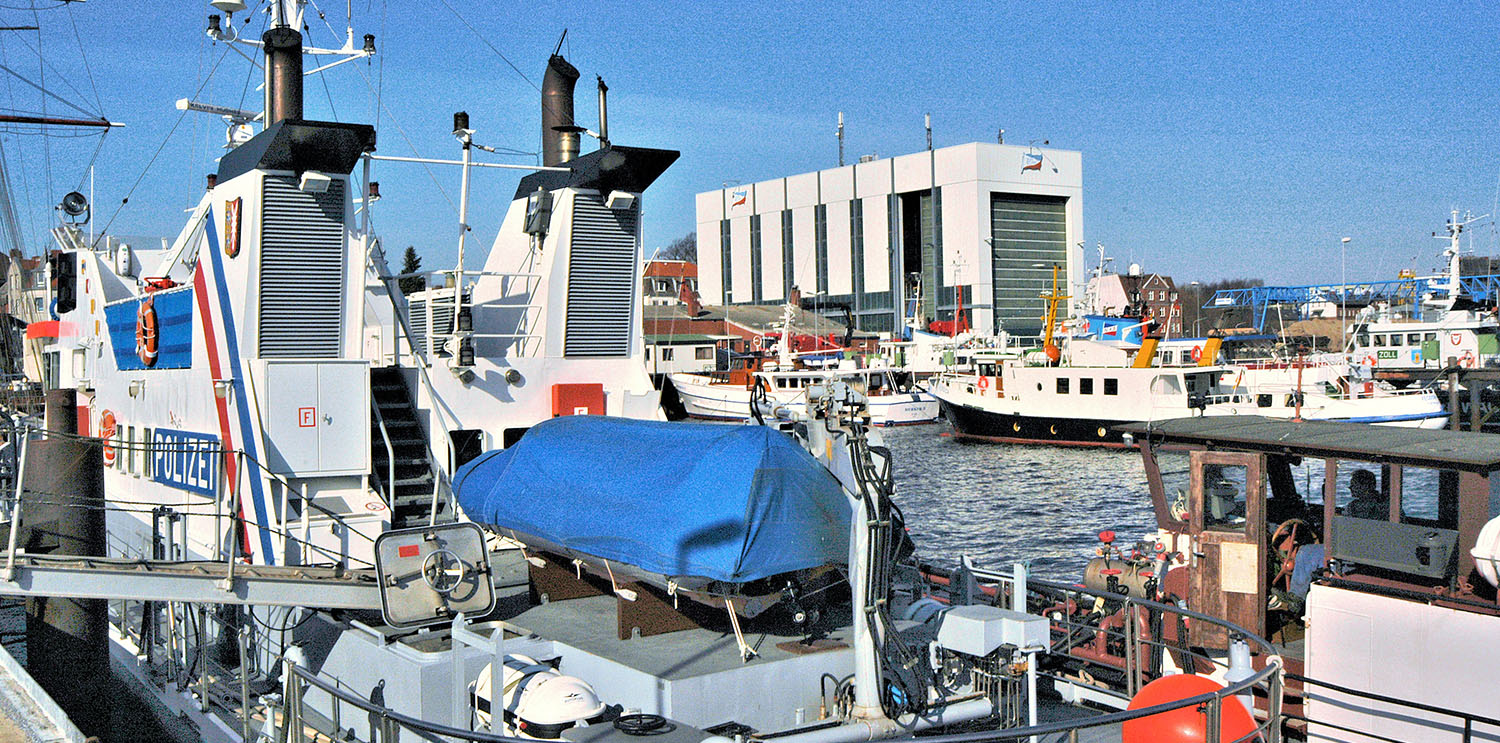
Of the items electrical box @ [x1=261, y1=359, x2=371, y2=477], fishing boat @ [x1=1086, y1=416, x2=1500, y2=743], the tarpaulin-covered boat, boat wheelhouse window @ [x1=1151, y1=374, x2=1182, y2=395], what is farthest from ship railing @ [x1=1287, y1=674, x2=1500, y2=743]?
boat wheelhouse window @ [x1=1151, y1=374, x2=1182, y2=395]

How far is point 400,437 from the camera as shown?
13.3m

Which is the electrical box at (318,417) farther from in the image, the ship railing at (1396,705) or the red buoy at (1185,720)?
the ship railing at (1396,705)

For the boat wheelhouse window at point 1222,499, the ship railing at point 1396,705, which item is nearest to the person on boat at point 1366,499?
the boat wheelhouse window at point 1222,499

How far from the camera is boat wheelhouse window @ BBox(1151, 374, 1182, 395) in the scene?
5185cm

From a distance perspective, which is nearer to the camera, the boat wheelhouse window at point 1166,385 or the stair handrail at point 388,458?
the stair handrail at point 388,458

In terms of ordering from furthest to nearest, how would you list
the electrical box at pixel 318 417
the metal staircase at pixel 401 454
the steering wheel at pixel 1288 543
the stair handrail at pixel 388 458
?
the metal staircase at pixel 401 454 < the stair handrail at pixel 388 458 < the electrical box at pixel 318 417 < the steering wheel at pixel 1288 543

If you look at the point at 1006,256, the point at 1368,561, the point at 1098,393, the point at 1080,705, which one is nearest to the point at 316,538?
the point at 1080,705

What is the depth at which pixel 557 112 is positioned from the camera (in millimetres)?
15625

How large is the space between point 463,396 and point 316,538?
273 cm

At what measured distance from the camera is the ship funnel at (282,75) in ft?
42.9

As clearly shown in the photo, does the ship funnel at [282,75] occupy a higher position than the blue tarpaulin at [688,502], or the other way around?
the ship funnel at [282,75]

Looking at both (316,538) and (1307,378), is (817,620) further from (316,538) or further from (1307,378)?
(1307,378)

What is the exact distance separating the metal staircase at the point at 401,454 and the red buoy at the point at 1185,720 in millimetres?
7572

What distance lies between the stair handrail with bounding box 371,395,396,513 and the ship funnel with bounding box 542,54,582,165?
4.36m
